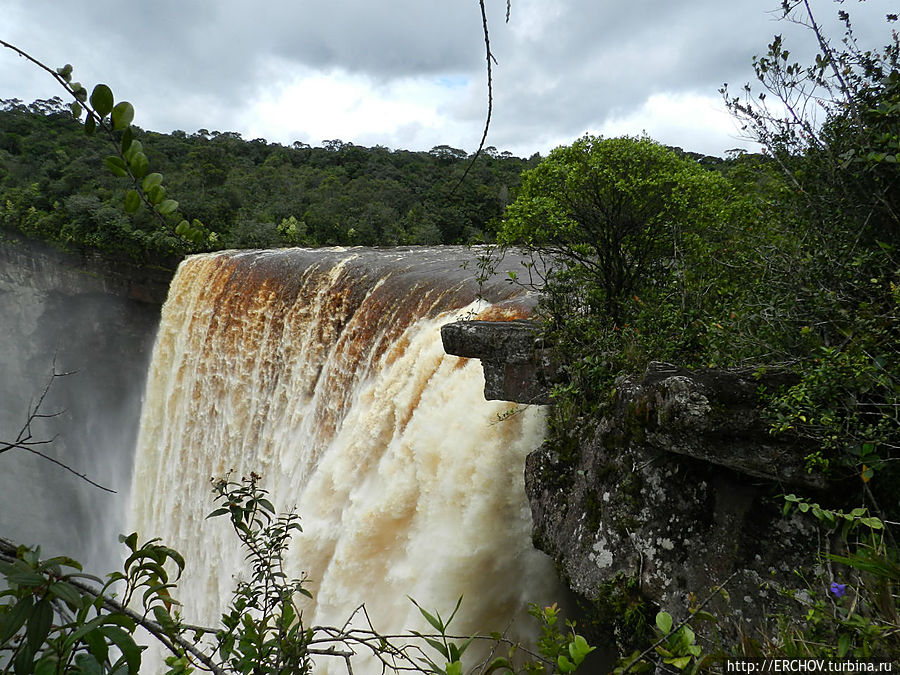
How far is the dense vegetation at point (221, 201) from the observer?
771 inches

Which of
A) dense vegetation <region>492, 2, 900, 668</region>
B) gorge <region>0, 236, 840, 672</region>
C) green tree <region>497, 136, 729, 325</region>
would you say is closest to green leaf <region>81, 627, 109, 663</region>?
dense vegetation <region>492, 2, 900, 668</region>

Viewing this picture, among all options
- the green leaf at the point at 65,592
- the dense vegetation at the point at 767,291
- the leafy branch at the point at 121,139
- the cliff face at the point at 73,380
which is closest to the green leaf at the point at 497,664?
the dense vegetation at the point at 767,291

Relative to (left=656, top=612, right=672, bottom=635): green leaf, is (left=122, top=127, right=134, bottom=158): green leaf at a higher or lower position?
higher

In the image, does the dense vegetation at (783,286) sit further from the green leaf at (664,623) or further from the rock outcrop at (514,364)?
the green leaf at (664,623)

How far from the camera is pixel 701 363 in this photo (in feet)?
11.8

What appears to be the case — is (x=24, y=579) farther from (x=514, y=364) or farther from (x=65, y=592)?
(x=514, y=364)

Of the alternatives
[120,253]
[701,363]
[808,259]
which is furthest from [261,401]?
[120,253]

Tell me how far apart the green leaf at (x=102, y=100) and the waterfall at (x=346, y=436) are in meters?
4.07

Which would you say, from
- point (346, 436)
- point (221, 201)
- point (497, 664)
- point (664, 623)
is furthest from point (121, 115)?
point (221, 201)

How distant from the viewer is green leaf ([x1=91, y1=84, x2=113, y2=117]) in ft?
2.64

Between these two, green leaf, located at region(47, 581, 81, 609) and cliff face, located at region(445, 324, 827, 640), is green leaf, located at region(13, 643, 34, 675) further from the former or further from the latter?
cliff face, located at region(445, 324, 827, 640)

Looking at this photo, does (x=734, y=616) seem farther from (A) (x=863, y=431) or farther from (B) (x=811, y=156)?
(B) (x=811, y=156)

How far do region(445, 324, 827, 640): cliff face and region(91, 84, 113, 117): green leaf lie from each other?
112 inches

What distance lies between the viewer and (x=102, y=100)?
817 mm
